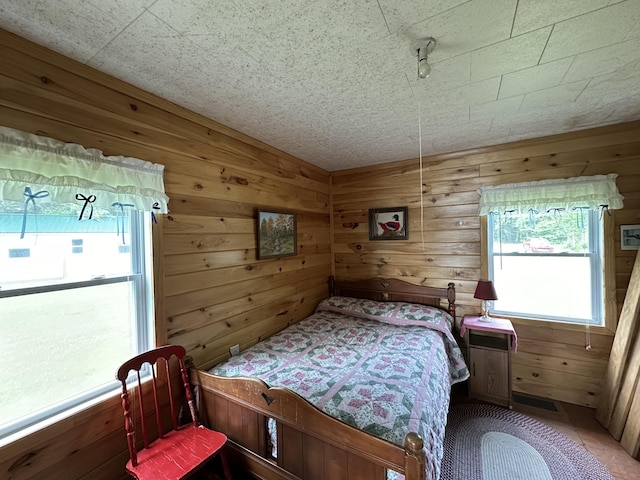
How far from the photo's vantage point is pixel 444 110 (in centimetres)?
191

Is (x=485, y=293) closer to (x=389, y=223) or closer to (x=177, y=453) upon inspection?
(x=389, y=223)

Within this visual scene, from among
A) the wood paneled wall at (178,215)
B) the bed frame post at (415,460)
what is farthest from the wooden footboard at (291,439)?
the wood paneled wall at (178,215)

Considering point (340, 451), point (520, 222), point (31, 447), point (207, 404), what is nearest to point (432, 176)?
point (520, 222)

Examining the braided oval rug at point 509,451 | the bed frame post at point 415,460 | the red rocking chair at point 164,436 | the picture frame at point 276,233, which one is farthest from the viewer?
the picture frame at point 276,233

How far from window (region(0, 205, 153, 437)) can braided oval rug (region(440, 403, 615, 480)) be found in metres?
2.26

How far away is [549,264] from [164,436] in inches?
136

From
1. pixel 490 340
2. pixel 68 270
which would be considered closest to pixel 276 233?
pixel 68 270

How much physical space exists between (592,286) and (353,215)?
96.8 inches

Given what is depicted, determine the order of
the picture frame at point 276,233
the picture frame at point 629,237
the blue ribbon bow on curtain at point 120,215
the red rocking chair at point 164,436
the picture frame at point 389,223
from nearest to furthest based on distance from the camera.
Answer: the red rocking chair at point 164,436
the blue ribbon bow on curtain at point 120,215
the picture frame at point 629,237
the picture frame at point 276,233
the picture frame at point 389,223

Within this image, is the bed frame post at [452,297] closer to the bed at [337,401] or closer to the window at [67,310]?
the bed at [337,401]

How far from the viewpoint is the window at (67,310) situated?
116 cm

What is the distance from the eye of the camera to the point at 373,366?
184 centimetres

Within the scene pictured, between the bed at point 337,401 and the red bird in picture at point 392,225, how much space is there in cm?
112

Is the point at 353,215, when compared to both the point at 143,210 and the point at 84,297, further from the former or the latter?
the point at 84,297
